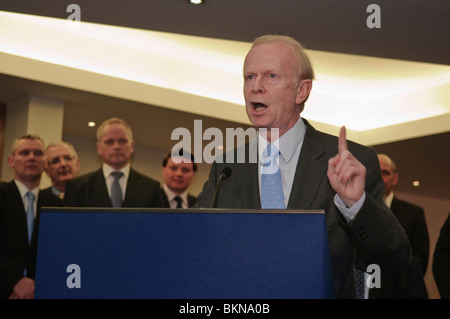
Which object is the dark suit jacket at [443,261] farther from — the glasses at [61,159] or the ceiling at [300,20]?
the glasses at [61,159]

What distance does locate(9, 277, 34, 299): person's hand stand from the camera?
3.99 meters

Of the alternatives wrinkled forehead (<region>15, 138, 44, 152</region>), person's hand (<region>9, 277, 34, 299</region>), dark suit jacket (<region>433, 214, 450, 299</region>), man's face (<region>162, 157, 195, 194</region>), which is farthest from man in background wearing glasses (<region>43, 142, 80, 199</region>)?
dark suit jacket (<region>433, 214, 450, 299</region>)

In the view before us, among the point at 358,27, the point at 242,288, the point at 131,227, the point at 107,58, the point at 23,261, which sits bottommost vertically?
the point at 242,288

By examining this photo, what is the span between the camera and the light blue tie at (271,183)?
197 centimetres

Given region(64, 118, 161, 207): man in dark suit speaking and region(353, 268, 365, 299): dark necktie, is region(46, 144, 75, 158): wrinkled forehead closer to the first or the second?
region(64, 118, 161, 207): man in dark suit speaking

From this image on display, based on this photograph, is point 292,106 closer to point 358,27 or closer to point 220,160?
point 220,160

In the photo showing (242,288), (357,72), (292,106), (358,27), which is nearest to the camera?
(242,288)

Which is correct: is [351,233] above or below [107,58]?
below

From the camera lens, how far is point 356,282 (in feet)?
6.29

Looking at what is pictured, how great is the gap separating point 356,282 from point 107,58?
17.0 feet

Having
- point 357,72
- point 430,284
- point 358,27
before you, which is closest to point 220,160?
point 358,27

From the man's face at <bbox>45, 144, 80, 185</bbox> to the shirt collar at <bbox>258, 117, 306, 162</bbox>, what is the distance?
123 inches

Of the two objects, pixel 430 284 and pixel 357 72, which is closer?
pixel 357 72

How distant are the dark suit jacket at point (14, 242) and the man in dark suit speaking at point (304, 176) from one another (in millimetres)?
2381
